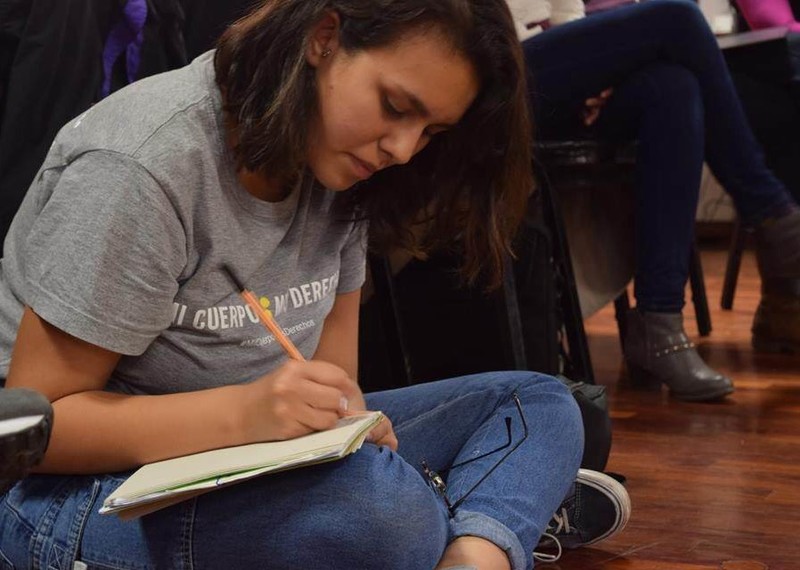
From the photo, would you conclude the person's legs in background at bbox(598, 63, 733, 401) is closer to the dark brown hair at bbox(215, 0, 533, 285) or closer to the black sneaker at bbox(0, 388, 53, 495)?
the dark brown hair at bbox(215, 0, 533, 285)

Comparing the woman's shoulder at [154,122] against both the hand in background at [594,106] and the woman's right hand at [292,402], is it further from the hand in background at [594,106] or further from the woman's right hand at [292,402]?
the hand in background at [594,106]

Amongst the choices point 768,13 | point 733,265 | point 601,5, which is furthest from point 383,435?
point 733,265

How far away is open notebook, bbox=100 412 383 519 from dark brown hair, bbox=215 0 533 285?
0.83 ft

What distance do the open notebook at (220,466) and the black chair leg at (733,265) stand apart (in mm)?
2328

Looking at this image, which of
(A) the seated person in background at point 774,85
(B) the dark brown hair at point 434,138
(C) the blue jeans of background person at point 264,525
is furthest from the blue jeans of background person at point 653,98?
(C) the blue jeans of background person at point 264,525

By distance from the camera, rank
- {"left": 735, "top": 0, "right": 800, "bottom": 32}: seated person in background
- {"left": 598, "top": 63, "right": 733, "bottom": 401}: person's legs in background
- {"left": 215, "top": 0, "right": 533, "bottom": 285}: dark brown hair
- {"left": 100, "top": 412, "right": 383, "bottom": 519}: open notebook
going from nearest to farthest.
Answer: {"left": 100, "top": 412, "right": 383, "bottom": 519}: open notebook < {"left": 215, "top": 0, "right": 533, "bottom": 285}: dark brown hair < {"left": 598, "top": 63, "right": 733, "bottom": 401}: person's legs in background < {"left": 735, "top": 0, "right": 800, "bottom": 32}: seated person in background

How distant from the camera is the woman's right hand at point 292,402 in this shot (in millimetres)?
1053

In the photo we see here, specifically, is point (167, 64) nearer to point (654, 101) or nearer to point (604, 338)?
point (654, 101)

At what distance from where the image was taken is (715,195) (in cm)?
464

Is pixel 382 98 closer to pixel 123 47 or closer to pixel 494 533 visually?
pixel 494 533

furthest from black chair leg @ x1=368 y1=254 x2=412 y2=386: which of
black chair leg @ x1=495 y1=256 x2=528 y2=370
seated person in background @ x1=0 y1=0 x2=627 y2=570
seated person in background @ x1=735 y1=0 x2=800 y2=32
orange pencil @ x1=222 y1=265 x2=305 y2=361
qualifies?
seated person in background @ x1=735 y1=0 x2=800 y2=32

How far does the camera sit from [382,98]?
113 cm

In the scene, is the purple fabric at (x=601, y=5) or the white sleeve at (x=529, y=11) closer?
the white sleeve at (x=529, y=11)

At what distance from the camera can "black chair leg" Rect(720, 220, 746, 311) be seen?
3.23 m
